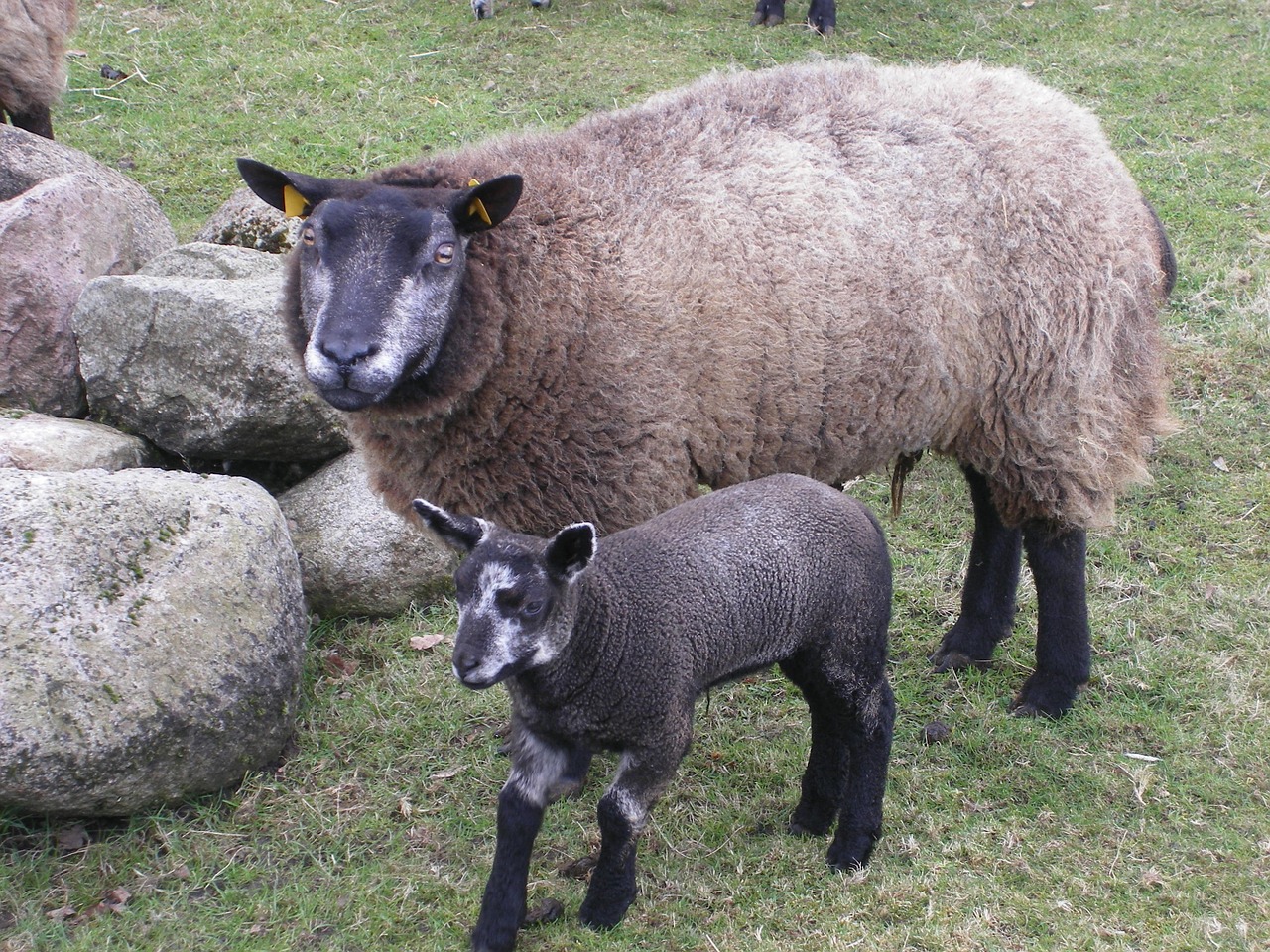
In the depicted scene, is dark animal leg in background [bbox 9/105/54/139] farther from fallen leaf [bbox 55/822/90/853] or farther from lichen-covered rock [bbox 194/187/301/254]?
fallen leaf [bbox 55/822/90/853]

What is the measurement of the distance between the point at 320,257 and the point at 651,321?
4.36 feet

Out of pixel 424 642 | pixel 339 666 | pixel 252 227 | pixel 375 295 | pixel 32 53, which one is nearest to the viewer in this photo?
pixel 375 295

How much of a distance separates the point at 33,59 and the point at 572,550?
7.77m

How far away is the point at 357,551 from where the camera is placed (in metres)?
6.06

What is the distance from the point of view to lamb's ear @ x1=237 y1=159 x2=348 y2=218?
4676 mm

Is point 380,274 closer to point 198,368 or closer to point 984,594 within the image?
point 198,368

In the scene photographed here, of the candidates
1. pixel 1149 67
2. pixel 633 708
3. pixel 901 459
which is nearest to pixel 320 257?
pixel 633 708

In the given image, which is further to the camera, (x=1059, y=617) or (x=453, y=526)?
(x=1059, y=617)

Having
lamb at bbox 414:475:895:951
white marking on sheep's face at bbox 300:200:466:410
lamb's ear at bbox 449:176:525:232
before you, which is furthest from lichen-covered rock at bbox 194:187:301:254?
lamb at bbox 414:475:895:951

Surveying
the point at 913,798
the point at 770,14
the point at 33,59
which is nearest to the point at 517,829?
the point at 913,798

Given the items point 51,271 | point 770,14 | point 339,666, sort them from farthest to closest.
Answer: point 770,14 → point 51,271 → point 339,666

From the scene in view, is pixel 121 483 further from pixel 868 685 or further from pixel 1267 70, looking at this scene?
pixel 1267 70

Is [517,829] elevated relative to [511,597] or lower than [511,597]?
lower

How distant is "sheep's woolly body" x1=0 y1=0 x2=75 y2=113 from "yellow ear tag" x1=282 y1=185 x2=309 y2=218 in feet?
18.3
